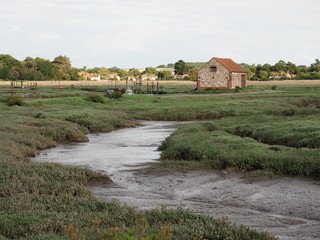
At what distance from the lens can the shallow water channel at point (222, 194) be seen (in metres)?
12.3

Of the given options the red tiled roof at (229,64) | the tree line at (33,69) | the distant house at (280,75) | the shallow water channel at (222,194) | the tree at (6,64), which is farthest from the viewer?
the distant house at (280,75)

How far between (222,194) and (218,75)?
67539mm

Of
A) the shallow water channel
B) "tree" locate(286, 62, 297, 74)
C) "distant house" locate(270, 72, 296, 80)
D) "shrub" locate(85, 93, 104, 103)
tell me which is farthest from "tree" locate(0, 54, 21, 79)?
the shallow water channel

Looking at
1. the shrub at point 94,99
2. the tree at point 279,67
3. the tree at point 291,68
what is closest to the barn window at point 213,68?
the shrub at point 94,99

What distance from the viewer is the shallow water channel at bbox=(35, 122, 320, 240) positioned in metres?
12.3

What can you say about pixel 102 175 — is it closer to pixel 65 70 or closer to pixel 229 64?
pixel 229 64

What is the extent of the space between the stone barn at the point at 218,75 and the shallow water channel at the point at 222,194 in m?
60.0

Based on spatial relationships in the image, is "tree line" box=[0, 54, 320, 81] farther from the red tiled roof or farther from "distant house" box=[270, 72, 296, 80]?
the red tiled roof

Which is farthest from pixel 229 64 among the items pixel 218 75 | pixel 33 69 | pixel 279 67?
pixel 279 67

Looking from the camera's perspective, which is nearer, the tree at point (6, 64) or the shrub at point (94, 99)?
the shrub at point (94, 99)

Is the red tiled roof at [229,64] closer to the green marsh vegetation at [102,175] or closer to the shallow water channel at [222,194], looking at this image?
the green marsh vegetation at [102,175]

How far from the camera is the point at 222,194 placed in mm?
15312

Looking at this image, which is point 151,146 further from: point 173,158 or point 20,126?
point 20,126

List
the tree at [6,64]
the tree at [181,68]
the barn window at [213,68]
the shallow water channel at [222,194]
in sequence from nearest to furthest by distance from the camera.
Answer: the shallow water channel at [222,194] → the barn window at [213,68] → the tree at [6,64] → the tree at [181,68]
